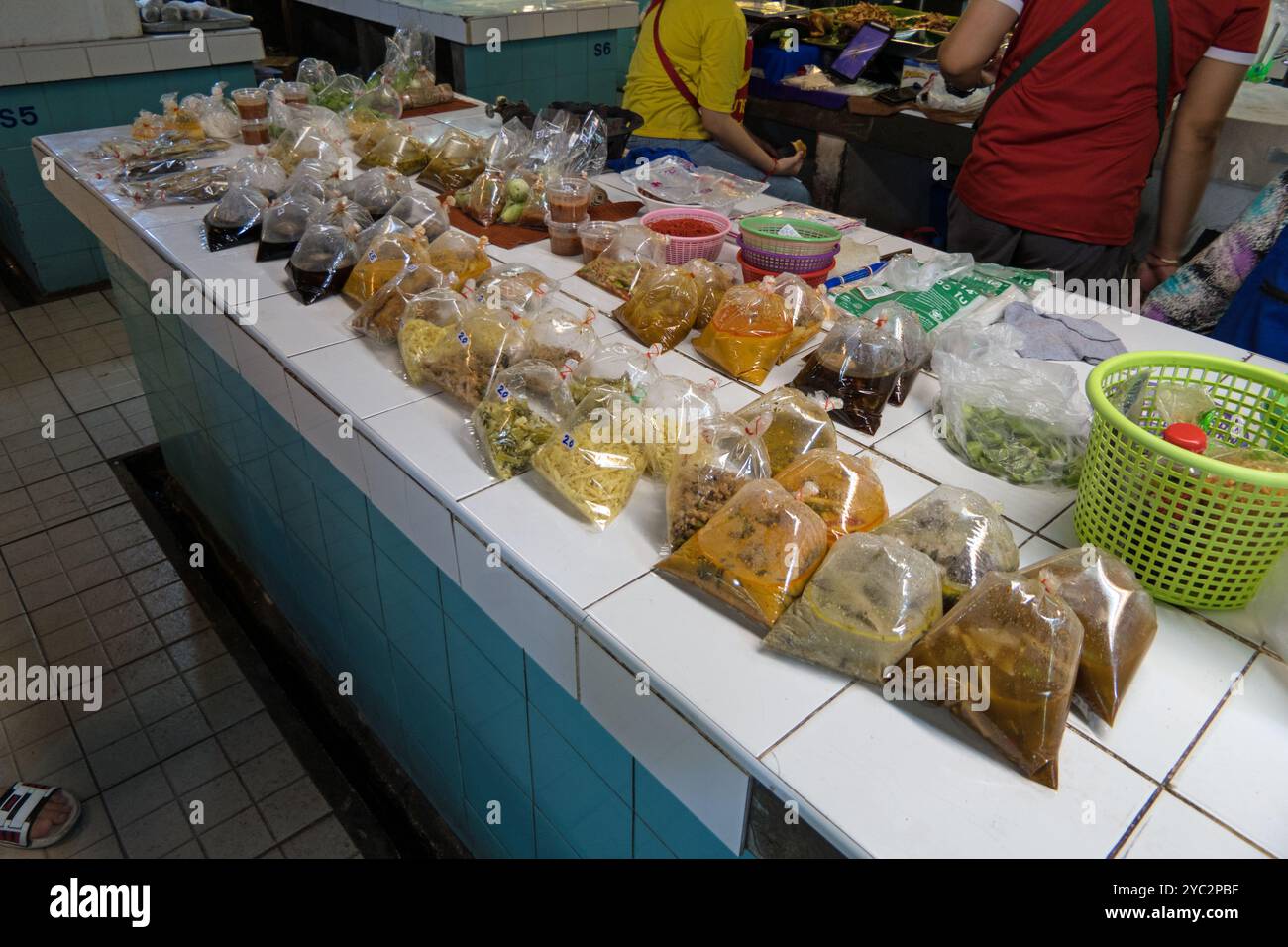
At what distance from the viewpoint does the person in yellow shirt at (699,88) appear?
3326mm

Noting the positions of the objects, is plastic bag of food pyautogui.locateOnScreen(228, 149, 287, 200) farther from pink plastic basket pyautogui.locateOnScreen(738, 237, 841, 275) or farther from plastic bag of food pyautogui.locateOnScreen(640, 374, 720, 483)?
plastic bag of food pyautogui.locateOnScreen(640, 374, 720, 483)

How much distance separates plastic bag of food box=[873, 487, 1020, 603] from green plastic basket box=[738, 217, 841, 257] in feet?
2.83

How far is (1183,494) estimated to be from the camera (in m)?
1.03

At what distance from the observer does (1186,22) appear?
209cm

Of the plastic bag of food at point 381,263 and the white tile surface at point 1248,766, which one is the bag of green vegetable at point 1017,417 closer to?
the white tile surface at point 1248,766

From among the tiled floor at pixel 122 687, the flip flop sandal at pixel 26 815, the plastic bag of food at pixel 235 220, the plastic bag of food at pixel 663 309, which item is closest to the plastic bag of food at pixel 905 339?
the plastic bag of food at pixel 663 309

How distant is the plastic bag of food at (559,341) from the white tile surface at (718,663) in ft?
1.81

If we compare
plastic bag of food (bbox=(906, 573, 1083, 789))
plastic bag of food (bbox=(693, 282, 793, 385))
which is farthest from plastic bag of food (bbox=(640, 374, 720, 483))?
plastic bag of food (bbox=(906, 573, 1083, 789))

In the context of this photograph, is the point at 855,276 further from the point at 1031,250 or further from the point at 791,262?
the point at 1031,250

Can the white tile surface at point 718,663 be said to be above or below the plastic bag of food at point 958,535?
below

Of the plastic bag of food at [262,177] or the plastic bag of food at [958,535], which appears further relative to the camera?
the plastic bag of food at [262,177]

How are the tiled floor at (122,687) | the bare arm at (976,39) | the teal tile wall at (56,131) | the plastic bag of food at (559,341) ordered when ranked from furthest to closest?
the teal tile wall at (56,131) < the bare arm at (976,39) < the tiled floor at (122,687) < the plastic bag of food at (559,341)

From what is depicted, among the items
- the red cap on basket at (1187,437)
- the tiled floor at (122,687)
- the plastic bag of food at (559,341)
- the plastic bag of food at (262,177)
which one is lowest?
the tiled floor at (122,687)
